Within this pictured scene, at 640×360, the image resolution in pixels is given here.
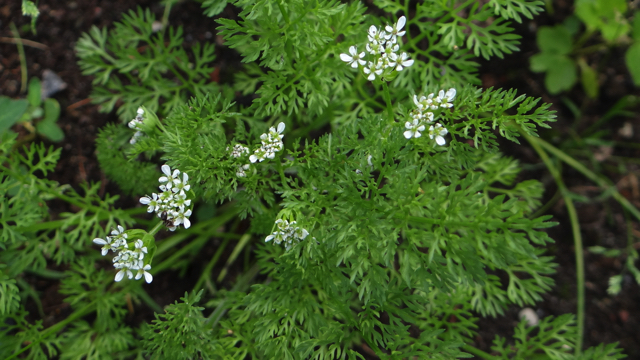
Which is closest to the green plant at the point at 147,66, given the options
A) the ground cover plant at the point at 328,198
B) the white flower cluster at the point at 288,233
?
the ground cover plant at the point at 328,198

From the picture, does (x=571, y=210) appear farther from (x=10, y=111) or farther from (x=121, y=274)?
(x=10, y=111)

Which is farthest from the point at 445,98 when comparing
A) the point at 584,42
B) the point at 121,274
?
the point at 584,42

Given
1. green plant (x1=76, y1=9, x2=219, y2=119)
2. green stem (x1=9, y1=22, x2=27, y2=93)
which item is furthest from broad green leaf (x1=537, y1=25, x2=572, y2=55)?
green stem (x1=9, y1=22, x2=27, y2=93)

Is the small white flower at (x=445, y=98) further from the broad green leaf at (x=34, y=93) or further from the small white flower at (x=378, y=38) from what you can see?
the broad green leaf at (x=34, y=93)

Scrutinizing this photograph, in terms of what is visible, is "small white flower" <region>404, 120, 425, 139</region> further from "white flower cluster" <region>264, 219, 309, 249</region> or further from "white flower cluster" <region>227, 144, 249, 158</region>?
"white flower cluster" <region>227, 144, 249, 158</region>

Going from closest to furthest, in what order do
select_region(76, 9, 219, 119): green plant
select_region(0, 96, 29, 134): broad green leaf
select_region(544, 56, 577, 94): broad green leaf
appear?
select_region(0, 96, 29, 134): broad green leaf, select_region(76, 9, 219, 119): green plant, select_region(544, 56, 577, 94): broad green leaf
